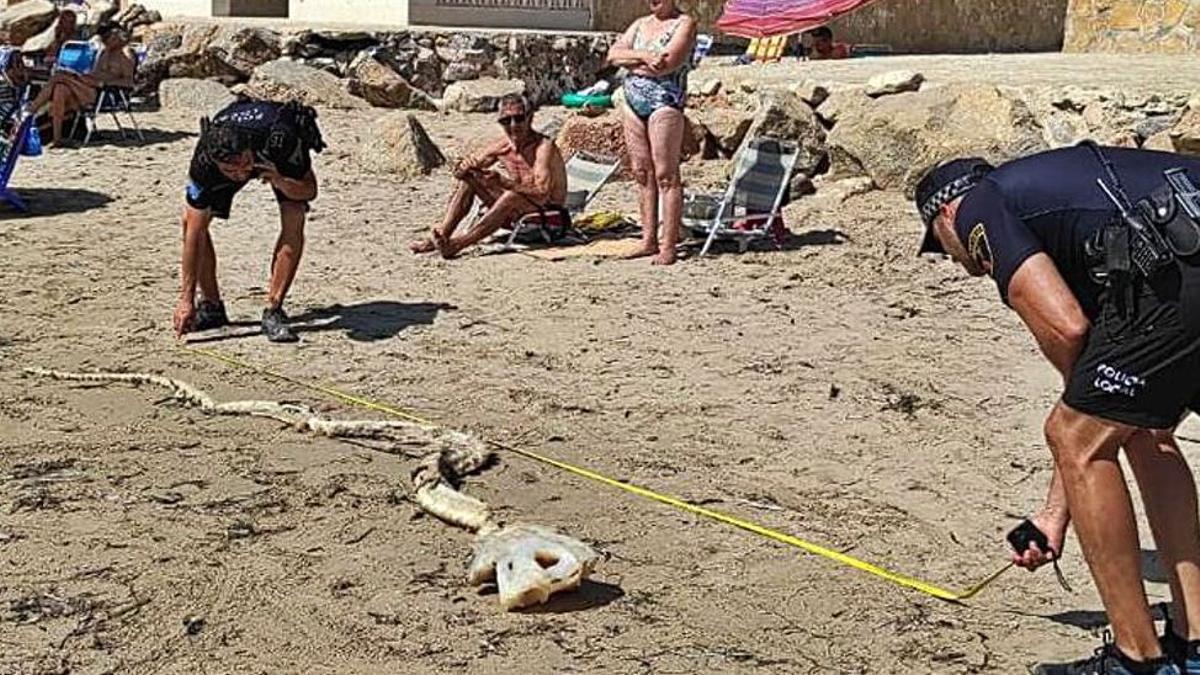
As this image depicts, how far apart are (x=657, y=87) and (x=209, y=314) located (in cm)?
291

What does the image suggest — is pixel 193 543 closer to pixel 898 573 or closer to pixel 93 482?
pixel 93 482

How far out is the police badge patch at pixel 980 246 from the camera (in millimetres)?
3482

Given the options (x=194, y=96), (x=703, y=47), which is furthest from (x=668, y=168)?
(x=703, y=47)

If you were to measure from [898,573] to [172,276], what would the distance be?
5.30 meters

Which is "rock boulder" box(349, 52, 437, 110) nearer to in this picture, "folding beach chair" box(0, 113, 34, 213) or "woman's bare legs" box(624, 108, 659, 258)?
"folding beach chair" box(0, 113, 34, 213)

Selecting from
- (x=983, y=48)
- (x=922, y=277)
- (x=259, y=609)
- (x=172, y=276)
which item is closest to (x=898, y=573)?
(x=259, y=609)

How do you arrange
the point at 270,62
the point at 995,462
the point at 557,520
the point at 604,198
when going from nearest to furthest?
the point at 557,520 < the point at 995,462 < the point at 604,198 < the point at 270,62

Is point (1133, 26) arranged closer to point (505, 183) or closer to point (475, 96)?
point (475, 96)

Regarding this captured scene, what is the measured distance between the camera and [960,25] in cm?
2069

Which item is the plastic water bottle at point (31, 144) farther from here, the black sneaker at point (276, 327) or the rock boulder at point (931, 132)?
the rock boulder at point (931, 132)

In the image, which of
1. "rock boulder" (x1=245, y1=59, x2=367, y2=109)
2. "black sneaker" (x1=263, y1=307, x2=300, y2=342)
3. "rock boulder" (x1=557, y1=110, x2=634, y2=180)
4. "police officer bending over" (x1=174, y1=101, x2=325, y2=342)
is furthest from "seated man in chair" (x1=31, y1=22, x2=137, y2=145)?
"black sneaker" (x1=263, y1=307, x2=300, y2=342)

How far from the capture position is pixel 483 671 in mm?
3779

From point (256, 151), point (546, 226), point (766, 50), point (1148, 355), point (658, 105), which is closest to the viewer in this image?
point (1148, 355)

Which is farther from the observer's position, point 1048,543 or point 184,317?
point 184,317
